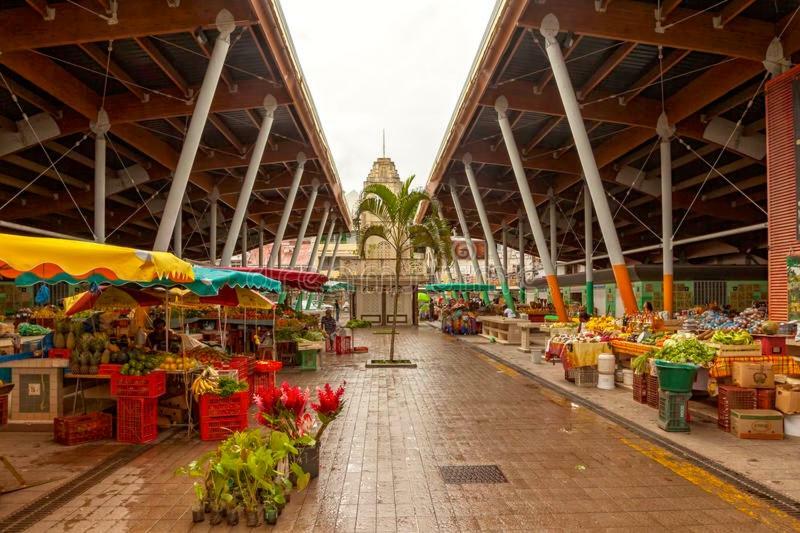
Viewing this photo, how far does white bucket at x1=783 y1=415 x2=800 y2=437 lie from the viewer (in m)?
7.37

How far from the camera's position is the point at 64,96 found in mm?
16594

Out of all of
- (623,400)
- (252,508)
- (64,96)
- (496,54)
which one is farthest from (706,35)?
(64,96)

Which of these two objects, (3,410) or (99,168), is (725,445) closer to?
(3,410)

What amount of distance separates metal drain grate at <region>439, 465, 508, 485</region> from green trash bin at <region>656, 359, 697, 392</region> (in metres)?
2.83

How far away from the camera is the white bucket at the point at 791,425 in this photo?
7.37 metres

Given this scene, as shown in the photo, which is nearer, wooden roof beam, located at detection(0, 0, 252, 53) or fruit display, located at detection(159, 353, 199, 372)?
fruit display, located at detection(159, 353, 199, 372)

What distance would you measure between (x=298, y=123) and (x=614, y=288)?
15.8 metres

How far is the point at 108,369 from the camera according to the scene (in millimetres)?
7383

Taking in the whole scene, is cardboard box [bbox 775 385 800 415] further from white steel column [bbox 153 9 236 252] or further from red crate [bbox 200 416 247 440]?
white steel column [bbox 153 9 236 252]

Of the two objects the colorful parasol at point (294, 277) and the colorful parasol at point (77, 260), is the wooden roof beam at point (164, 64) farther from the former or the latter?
the colorful parasol at point (77, 260)

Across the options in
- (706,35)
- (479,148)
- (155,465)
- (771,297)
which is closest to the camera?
(155,465)

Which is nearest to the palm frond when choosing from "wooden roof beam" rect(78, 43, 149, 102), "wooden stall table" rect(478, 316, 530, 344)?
"wooden stall table" rect(478, 316, 530, 344)

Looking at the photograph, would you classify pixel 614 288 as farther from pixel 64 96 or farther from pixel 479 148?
pixel 64 96

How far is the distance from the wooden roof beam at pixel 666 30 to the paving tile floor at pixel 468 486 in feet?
34.6
